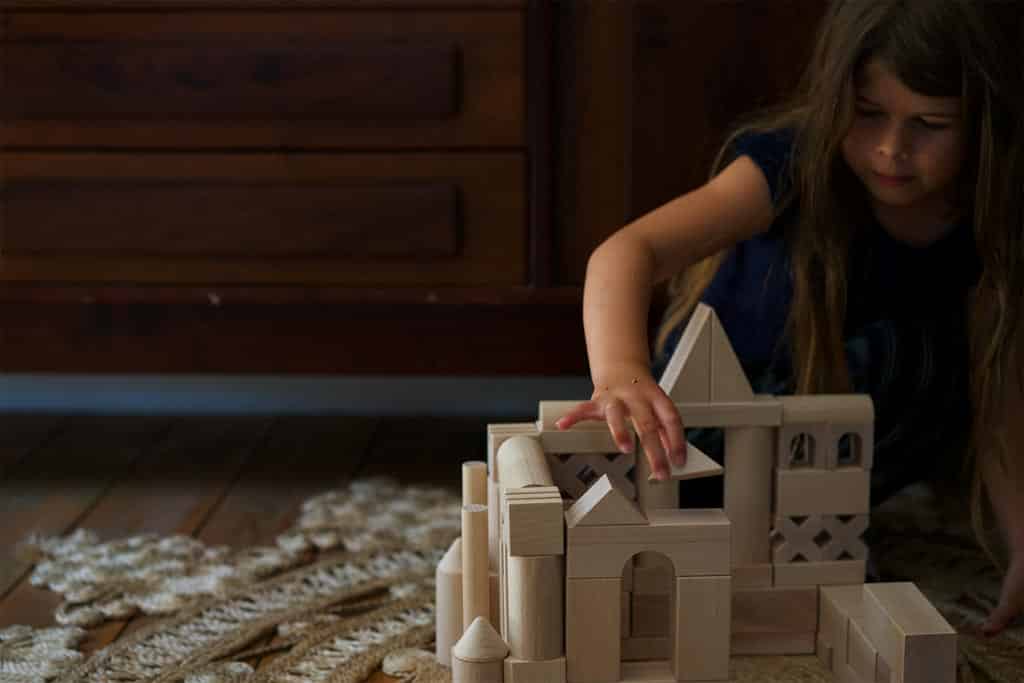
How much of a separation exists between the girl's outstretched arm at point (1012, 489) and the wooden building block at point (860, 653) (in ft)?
0.79

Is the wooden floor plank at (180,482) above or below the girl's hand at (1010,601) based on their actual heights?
below

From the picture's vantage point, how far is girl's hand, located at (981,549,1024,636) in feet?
3.46

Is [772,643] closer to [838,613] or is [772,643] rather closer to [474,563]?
[838,613]

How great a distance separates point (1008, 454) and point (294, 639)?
2.00 feet

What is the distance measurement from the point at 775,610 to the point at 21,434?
105 cm

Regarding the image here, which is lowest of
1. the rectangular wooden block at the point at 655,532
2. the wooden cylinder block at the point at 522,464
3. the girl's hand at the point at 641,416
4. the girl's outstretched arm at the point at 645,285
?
the rectangular wooden block at the point at 655,532

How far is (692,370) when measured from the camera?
3.06 ft

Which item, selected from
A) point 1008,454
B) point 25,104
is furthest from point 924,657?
point 25,104

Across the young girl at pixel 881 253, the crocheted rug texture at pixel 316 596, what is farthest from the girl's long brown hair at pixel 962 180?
the crocheted rug texture at pixel 316 596

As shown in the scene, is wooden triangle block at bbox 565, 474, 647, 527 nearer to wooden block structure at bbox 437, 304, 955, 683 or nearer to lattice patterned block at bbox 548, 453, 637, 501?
wooden block structure at bbox 437, 304, 955, 683

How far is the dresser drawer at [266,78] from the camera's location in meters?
1.33

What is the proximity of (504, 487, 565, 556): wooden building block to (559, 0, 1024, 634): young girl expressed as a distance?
14cm

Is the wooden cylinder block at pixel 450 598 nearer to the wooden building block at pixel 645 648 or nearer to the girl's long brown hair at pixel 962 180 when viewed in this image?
the wooden building block at pixel 645 648

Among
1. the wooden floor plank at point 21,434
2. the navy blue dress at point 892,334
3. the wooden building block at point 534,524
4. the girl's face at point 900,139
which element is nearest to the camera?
the wooden building block at point 534,524
